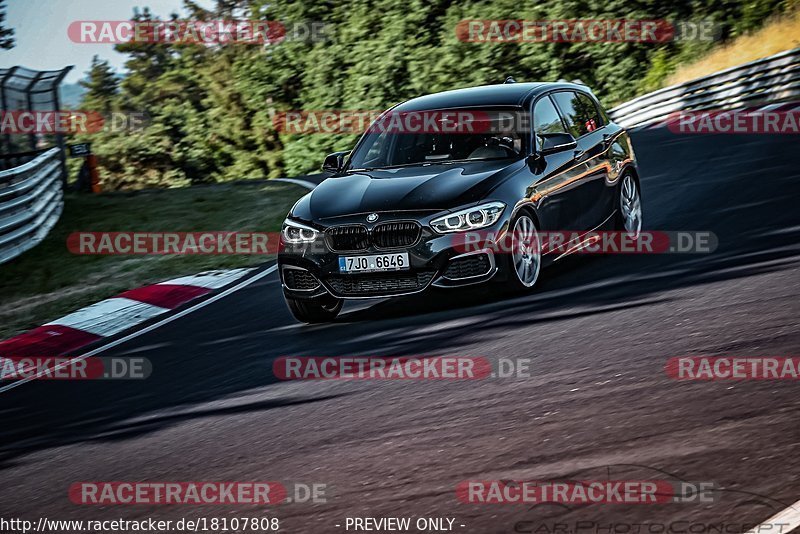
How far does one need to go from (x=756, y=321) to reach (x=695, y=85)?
2132 cm

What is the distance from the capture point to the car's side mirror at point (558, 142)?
30.4 ft

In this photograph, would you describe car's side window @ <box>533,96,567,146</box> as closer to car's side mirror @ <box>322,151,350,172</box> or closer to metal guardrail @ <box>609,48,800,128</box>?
car's side mirror @ <box>322,151,350,172</box>

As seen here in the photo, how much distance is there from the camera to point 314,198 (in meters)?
9.08

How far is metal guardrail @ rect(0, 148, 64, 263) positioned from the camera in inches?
631

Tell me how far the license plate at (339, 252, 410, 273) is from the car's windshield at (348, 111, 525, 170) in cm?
128

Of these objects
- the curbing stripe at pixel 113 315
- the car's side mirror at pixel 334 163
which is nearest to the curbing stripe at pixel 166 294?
the curbing stripe at pixel 113 315

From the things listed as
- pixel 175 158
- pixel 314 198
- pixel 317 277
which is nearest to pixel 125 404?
pixel 317 277

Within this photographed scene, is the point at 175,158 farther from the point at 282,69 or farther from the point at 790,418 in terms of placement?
the point at 790,418

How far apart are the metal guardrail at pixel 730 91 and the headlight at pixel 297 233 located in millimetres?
19192

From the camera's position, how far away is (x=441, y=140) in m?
9.54

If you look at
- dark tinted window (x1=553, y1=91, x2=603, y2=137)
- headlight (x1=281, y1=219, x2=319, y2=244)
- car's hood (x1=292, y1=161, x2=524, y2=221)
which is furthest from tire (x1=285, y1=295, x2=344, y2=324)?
dark tinted window (x1=553, y1=91, x2=603, y2=137)

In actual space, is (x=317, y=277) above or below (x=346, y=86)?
below

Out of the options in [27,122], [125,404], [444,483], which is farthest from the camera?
[27,122]

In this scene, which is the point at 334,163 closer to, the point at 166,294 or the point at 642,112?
the point at 166,294
